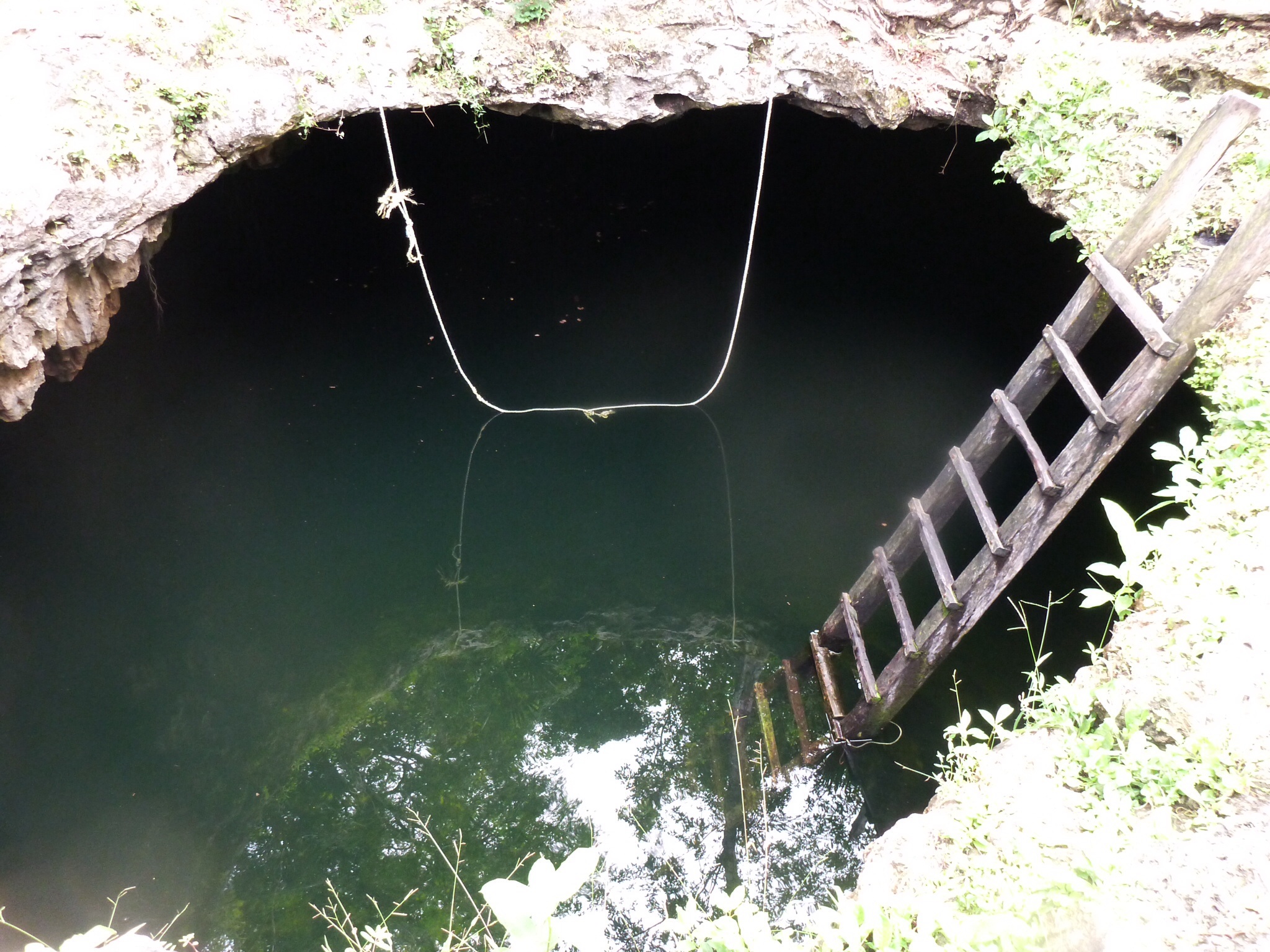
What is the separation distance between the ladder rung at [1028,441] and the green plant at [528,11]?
3.22 metres

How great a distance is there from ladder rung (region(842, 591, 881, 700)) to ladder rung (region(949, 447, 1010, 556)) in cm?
94

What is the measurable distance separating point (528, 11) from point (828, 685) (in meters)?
4.16

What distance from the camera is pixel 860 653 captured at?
4.05 meters

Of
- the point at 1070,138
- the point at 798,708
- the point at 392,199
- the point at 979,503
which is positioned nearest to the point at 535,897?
the point at 979,503

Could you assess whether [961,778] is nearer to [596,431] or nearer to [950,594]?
[950,594]

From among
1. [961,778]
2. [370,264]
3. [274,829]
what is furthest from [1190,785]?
[370,264]

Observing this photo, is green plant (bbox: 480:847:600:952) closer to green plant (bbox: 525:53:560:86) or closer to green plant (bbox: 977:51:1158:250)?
green plant (bbox: 977:51:1158:250)

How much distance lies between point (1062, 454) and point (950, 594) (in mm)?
778

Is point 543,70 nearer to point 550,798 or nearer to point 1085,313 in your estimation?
point 1085,313

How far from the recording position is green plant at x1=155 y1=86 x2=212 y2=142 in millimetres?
3555

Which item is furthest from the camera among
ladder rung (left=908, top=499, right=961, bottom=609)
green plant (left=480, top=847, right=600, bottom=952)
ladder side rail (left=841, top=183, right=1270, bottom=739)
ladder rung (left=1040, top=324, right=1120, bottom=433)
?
ladder rung (left=908, top=499, right=961, bottom=609)

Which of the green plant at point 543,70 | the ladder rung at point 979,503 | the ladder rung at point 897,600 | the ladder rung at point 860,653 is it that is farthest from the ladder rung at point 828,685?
the green plant at point 543,70

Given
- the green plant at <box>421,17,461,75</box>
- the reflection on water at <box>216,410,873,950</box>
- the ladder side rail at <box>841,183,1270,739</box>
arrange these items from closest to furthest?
the ladder side rail at <box>841,183,1270,739</box> < the reflection on water at <box>216,410,873,950</box> < the green plant at <box>421,17,461,75</box>

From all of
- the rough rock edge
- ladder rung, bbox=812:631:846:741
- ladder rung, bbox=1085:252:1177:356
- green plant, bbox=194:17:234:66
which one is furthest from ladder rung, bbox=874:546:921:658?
green plant, bbox=194:17:234:66
